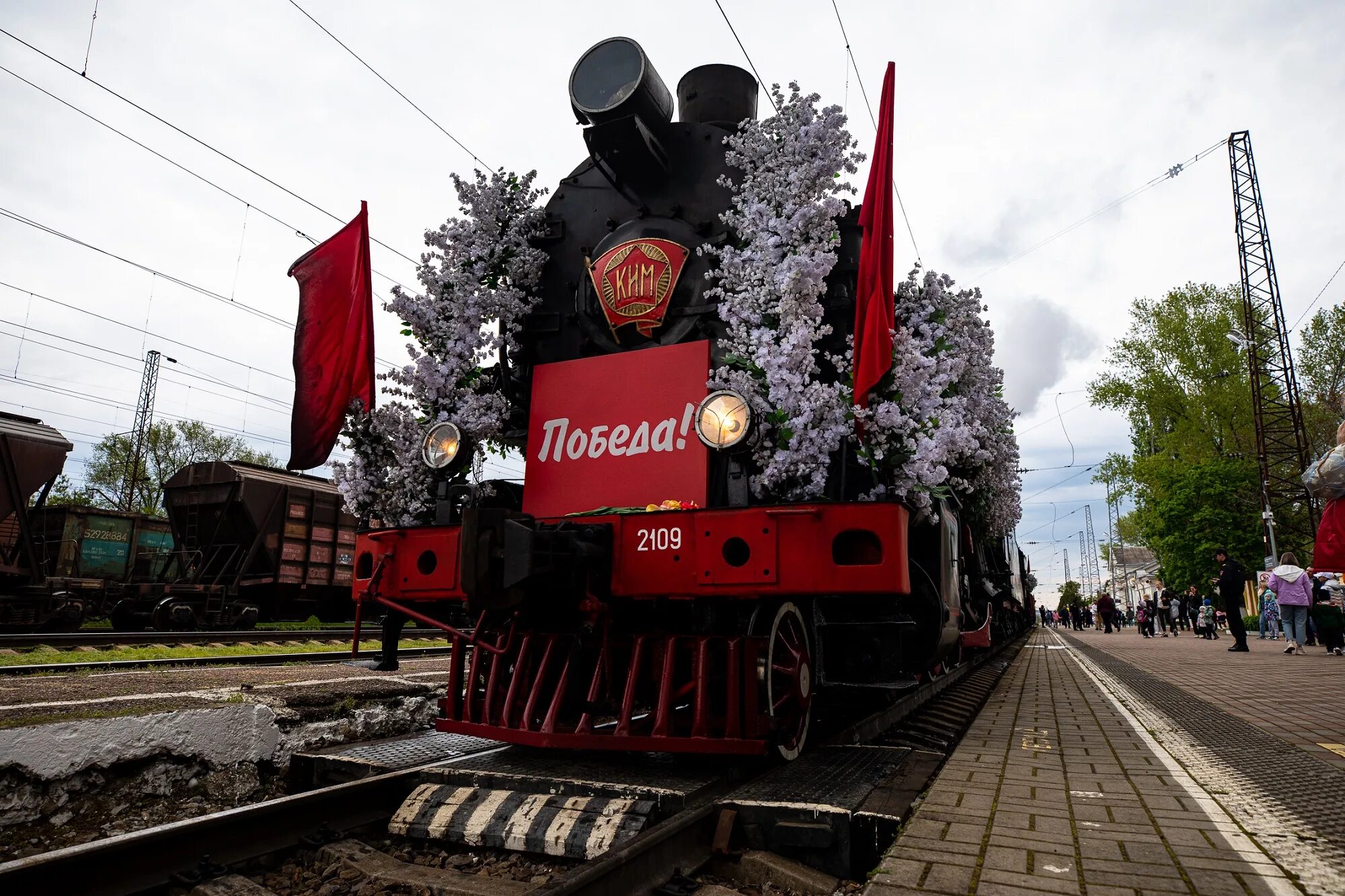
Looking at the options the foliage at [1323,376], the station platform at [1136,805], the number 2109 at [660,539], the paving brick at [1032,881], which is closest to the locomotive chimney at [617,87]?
the number 2109 at [660,539]

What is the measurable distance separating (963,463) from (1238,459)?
25.9m

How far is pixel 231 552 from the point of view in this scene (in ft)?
46.0

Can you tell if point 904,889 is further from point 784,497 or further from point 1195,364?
point 1195,364

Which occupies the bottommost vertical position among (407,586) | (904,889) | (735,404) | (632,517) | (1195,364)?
(904,889)

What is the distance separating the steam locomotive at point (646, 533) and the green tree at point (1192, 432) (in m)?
25.4

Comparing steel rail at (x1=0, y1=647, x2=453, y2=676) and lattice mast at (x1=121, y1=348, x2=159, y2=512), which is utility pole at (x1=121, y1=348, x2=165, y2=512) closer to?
lattice mast at (x1=121, y1=348, x2=159, y2=512)

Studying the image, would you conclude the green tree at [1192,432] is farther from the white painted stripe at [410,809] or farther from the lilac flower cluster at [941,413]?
the white painted stripe at [410,809]

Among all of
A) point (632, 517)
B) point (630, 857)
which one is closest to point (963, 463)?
point (632, 517)

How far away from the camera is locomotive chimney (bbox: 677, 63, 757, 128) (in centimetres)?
503

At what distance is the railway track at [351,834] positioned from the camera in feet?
7.03

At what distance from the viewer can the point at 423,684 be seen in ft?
17.5

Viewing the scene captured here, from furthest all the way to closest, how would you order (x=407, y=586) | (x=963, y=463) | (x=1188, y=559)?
(x=1188, y=559)
(x=963, y=463)
(x=407, y=586)

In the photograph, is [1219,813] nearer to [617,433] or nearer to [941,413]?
[941,413]

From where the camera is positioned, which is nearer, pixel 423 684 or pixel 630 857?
pixel 630 857
